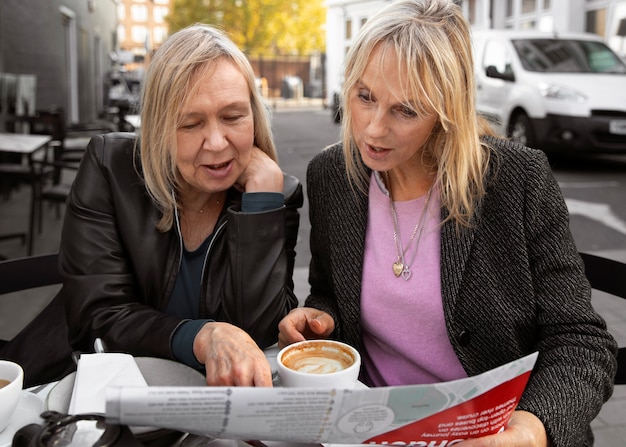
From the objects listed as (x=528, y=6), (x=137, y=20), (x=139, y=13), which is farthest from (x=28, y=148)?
(x=137, y=20)

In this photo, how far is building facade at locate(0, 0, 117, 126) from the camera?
411 inches

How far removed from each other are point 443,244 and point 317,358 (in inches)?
22.2

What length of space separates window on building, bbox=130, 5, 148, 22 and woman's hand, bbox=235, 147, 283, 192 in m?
86.1

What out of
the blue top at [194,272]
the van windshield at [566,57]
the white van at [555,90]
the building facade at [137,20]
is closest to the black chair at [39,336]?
the blue top at [194,272]

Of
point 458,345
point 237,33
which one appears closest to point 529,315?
point 458,345

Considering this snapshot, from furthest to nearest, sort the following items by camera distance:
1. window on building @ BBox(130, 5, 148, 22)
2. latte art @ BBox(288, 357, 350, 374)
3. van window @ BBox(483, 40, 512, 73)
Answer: window on building @ BBox(130, 5, 148, 22) → van window @ BBox(483, 40, 512, 73) → latte art @ BBox(288, 357, 350, 374)

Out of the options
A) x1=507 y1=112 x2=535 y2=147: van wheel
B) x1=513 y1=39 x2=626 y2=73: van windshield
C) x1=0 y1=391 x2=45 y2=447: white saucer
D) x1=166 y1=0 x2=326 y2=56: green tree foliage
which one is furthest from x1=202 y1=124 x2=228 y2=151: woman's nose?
x1=166 y1=0 x2=326 y2=56: green tree foliage

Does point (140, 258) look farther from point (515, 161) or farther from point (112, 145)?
point (515, 161)

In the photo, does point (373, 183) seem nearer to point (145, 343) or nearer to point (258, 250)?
point (258, 250)

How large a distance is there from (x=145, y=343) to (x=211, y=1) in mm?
37060

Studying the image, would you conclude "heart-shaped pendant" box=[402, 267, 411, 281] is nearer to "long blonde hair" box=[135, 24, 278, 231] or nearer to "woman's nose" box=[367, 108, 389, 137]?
"woman's nose" box=[367, 108, 389, 137]

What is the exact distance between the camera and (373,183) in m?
1.94

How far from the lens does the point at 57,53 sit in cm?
1443

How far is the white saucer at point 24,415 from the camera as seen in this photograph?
1122 mm
